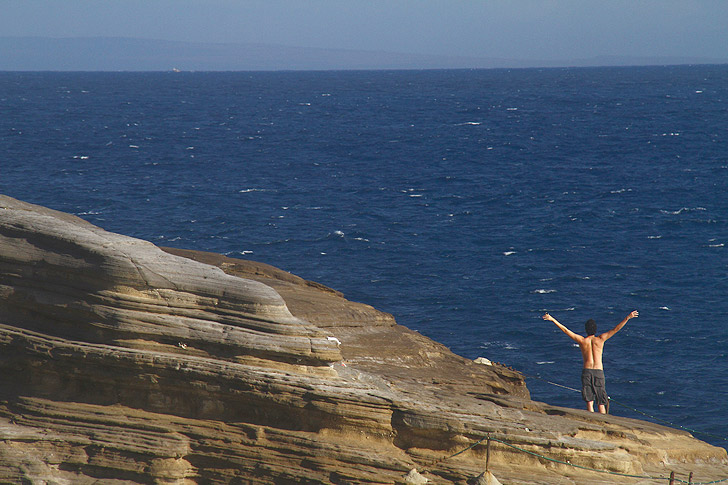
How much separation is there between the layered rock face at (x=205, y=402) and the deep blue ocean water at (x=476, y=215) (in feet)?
58.2

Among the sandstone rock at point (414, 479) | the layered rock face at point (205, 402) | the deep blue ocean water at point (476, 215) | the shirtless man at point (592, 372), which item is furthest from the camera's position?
the deep blue ocean water at point (476, 215)

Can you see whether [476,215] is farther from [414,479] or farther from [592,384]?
[414,479]

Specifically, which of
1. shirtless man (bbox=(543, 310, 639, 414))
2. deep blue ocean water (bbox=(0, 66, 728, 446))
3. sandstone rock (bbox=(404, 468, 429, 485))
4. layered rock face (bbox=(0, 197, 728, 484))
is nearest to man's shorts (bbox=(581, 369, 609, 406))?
shirtless man (bbox=(543, 310, 639, 414))

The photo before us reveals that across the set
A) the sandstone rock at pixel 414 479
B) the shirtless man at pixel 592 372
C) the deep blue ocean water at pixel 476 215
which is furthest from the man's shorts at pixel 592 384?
the deep blue ocean water at pixel 476 215

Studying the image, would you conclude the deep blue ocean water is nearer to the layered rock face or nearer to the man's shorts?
the man's shorts

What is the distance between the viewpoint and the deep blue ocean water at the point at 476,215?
131ft

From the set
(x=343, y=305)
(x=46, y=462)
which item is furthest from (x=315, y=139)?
(x=46, y=462)

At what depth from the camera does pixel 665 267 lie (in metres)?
50.9

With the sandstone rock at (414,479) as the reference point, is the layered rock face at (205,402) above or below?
above

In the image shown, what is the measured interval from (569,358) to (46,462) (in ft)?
92.4

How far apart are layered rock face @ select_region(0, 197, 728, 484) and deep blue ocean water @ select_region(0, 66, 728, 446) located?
17.7 meters

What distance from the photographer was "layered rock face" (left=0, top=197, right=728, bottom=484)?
1669cm

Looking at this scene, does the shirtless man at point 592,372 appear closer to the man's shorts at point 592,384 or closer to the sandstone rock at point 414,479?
the man's shorts at point 592,384

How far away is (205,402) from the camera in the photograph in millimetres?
17188
